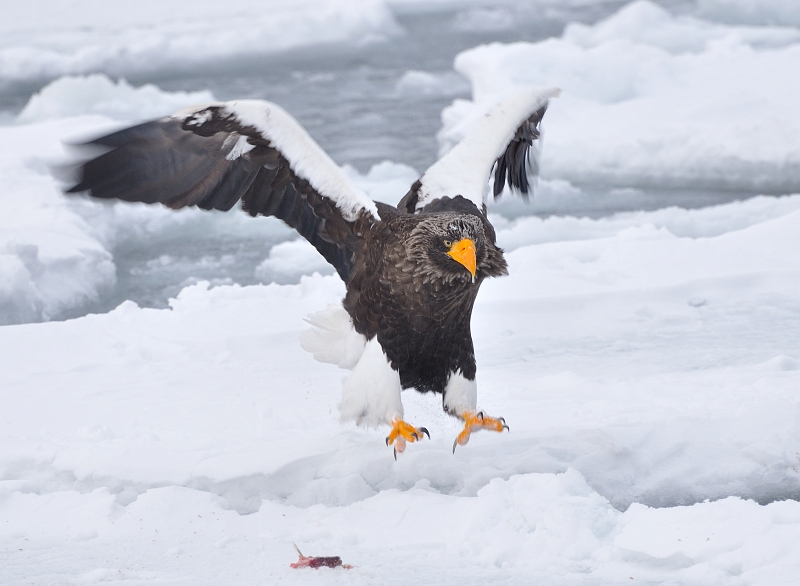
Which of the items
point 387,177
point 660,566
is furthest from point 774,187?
point 660,566

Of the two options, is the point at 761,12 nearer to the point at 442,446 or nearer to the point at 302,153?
the point at 302,153

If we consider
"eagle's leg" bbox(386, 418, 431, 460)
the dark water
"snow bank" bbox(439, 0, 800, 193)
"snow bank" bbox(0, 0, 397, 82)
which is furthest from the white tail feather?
"snow bank" bbox(0, 0, 397, 82)

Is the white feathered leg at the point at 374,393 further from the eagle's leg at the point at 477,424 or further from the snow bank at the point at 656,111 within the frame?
the snow bank at the point at 656,111

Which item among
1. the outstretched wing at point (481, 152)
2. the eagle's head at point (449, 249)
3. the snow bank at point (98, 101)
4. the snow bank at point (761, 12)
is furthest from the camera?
the snow bank at point (761, 12)

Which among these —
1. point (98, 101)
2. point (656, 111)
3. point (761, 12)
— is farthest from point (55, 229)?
point (761, 12)

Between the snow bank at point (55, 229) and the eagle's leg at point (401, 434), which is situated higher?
the snow bank at point (55, 229)

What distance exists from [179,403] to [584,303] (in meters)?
2.24

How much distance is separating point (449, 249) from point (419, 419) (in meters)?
1.18

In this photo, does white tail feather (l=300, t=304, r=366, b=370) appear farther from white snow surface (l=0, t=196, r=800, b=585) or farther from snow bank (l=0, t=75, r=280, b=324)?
snow bank (l=0, t=75, r=280, b=324)

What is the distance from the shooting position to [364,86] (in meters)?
11.7

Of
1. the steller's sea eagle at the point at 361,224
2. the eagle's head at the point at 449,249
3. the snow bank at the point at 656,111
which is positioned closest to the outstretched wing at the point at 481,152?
the steller's sea eagle at the point at 361,224

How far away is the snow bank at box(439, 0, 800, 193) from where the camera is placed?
768 cm

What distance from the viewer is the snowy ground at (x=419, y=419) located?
274cm

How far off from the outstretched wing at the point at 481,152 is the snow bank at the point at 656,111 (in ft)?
12.5
